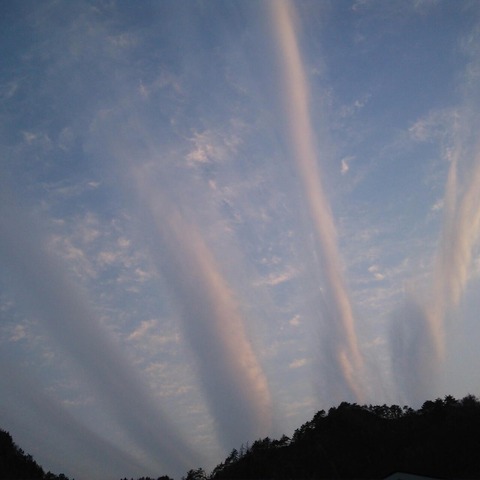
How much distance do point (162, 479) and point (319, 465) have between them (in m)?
42.4

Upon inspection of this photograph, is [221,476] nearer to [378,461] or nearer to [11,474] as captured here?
[378,461]

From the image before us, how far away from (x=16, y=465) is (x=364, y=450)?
65982 mm

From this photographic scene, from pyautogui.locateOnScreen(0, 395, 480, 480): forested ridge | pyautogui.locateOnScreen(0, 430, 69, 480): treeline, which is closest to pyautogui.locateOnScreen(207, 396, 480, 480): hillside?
pyautogui.locateOnScreen(0, 395, 480, 480): forested ridge

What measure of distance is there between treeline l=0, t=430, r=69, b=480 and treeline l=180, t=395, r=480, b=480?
132 ft

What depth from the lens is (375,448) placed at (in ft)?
317

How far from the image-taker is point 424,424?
101000mm

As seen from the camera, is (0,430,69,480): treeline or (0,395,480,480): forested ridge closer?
(0,430,69,480): treeline

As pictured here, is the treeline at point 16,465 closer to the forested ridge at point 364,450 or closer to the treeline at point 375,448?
the forested ridge at point 364,450

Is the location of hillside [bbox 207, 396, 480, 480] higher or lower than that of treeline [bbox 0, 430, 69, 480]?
higher

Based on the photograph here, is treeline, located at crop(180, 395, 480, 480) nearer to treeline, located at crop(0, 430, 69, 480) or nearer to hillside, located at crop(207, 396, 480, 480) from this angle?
hillside, located at crop(207, 396, 480, 480)

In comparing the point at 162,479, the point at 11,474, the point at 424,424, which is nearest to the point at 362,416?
the point at 424,424

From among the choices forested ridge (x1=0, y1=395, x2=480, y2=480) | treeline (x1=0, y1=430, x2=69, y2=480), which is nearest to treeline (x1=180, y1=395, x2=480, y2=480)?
forested ridge (x1=0, y1=395, x2=480, y2=480)

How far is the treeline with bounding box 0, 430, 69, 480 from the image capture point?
228 ft

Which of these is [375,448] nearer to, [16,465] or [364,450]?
[364,450]
